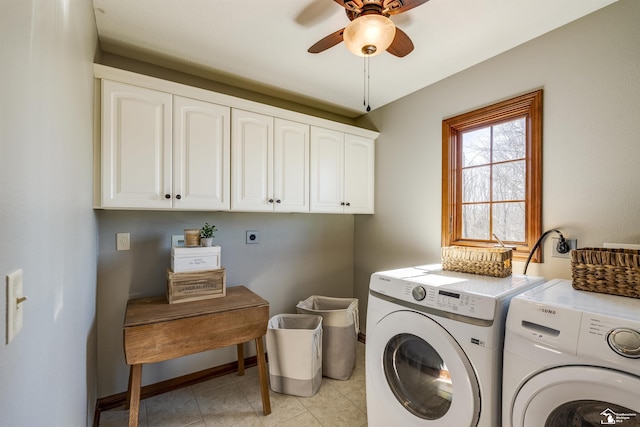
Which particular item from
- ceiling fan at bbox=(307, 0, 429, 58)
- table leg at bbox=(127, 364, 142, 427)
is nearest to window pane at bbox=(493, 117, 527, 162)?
ceiling fan at bbox=(307, 0, 429, 58)

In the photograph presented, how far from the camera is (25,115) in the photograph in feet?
2.16

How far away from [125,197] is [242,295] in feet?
3.24

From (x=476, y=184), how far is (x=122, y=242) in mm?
2585

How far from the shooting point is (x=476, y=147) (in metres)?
2.24

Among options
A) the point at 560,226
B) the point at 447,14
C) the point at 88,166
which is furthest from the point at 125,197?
the point at 560,226

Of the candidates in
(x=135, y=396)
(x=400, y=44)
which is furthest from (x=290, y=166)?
(x=135, y=396)

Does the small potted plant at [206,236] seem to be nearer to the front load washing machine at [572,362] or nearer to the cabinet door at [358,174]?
the cabinet door at [358,174]

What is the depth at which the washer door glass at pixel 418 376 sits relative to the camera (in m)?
1.38

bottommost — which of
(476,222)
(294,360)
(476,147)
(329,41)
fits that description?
(294,360)

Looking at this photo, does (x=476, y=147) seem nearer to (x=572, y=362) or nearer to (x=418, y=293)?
(x=418, y=293)

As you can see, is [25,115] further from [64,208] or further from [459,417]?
[459,417]

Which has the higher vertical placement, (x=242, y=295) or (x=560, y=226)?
(x=560, y=226)

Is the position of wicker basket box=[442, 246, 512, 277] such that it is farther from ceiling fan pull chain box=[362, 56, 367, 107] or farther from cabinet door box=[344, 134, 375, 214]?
ceiling fan pull chain box=[362, 56, 367, 107]

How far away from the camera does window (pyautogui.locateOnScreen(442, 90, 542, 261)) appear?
1.85m
